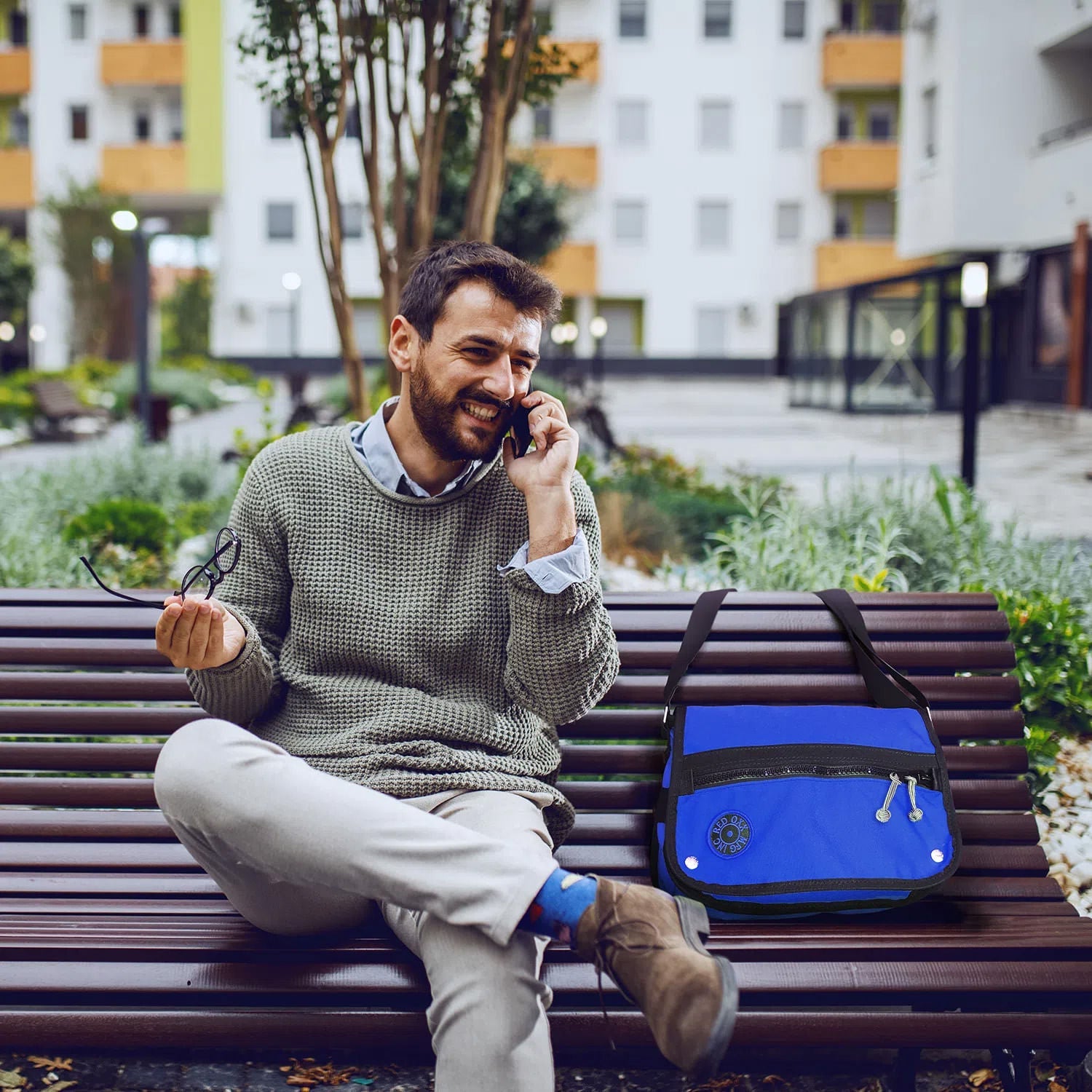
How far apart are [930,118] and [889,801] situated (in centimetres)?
2778

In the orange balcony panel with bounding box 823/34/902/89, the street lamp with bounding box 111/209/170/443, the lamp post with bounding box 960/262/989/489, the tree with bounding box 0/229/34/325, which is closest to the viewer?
the lamp post with bounding box 960/262/989/489

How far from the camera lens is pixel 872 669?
3150 millimetres

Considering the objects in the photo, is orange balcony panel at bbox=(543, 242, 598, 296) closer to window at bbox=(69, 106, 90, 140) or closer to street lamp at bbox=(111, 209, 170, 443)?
window at bbox=(69, 106, 90, 140)

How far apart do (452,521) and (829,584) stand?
2.30 m

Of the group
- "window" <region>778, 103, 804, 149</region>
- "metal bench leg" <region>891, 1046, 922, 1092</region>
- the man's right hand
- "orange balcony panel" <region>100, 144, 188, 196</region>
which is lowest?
"metal bench leg" <region>891, 1046, 922, 1092</region>

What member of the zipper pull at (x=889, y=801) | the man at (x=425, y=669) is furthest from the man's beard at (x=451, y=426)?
the zipper pull at (x=889, y=801)

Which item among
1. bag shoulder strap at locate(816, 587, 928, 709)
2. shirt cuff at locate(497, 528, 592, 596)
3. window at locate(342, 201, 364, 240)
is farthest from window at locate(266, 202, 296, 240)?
shirt cuff at locate(497, 528, 592, 596)

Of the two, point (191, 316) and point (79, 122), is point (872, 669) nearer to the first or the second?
point (191, 316)

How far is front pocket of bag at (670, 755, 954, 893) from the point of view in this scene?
273cm

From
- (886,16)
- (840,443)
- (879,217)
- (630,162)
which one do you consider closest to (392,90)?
(840,443)

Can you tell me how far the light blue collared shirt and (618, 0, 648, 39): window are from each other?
4321 centimetres

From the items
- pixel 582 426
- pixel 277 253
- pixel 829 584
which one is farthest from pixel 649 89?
pixel 829 584

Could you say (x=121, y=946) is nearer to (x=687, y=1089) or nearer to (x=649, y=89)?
(x=687, y=1089)

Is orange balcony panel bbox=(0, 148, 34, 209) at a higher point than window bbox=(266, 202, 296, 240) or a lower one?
higher
